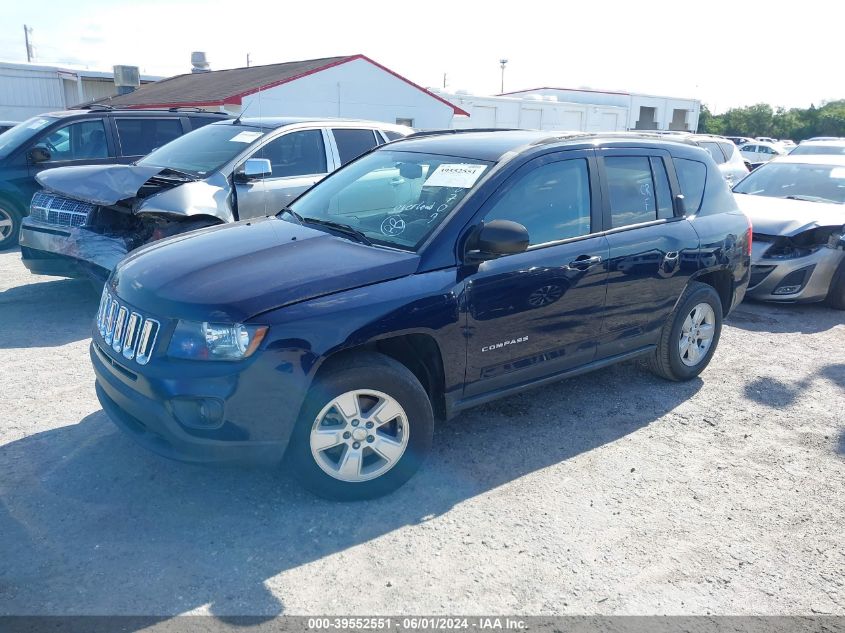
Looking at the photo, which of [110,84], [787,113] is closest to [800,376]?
[110,84]

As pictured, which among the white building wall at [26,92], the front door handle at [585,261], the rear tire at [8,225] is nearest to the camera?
the front door handle at [585,261]

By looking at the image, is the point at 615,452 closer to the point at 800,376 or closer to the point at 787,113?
the point at 800,376

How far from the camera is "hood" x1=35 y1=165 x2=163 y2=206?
6.01 metres

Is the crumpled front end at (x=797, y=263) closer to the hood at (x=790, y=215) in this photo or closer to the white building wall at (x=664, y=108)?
the hood at (x=790, y=215)

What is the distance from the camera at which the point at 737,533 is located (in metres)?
3.43

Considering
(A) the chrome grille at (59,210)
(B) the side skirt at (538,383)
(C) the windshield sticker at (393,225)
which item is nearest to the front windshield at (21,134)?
(A) the chrome grille at (59,210)

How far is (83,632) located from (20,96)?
89.2ft

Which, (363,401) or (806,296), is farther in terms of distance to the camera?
(806,296)

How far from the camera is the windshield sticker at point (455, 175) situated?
12.9ft

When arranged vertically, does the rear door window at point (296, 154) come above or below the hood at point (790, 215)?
above

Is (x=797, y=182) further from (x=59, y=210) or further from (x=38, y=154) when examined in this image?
(x=38, y=154)

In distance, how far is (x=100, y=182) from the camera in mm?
6121

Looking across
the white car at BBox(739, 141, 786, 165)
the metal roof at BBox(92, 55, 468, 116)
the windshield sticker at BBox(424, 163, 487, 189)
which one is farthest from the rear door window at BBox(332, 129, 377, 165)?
the white car at BBox(739, 141, 786, 165)

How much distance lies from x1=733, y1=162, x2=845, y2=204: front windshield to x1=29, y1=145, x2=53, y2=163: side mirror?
30.4 ft
